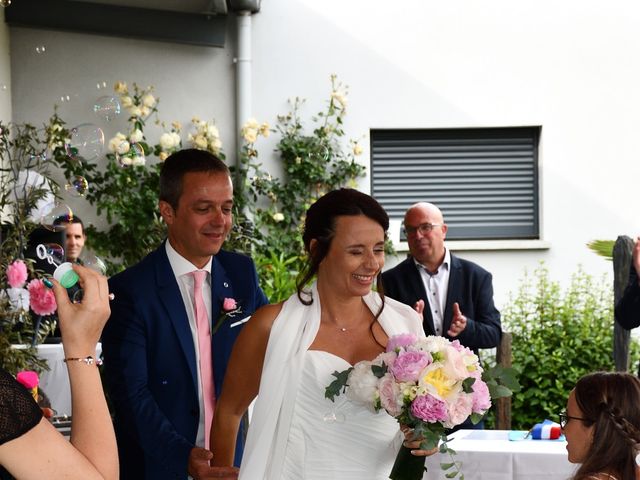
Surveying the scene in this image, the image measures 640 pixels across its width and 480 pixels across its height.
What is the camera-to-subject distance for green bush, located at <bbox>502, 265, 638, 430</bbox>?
32.1 feet

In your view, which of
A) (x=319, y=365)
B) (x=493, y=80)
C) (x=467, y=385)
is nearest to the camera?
(x=467, y=385)

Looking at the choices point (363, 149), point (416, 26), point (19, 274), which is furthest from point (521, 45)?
point (19, 274)

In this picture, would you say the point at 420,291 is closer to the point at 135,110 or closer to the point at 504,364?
the point at 504,364

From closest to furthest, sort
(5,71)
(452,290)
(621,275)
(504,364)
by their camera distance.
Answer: (452,290)
(504,364)
(621,275)
(5,71)

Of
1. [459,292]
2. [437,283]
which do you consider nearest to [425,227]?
[437,283]

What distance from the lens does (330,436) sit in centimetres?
354

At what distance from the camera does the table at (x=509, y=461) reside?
5195mm

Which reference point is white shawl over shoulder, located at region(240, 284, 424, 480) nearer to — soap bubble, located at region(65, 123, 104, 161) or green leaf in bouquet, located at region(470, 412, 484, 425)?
green leaf in bouquet, located at region(470, 412, 484, 425)

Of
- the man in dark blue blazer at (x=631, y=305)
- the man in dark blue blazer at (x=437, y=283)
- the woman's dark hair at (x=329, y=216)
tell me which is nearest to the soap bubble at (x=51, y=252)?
the woman's dark hair at (x=329, y=216)

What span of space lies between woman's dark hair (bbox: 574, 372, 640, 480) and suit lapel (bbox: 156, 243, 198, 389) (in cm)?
140

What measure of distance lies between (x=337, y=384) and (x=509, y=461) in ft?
7.05

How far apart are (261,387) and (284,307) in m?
0.32

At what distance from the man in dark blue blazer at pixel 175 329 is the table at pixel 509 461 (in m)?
1.75

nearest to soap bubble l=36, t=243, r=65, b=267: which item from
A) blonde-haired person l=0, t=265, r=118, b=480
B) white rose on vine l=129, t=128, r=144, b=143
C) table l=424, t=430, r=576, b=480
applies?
blonde-haired person l=0, t=265, r=118, b=480
